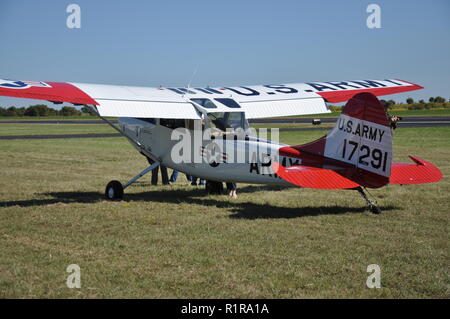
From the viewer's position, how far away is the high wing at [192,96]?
8539 millimetres

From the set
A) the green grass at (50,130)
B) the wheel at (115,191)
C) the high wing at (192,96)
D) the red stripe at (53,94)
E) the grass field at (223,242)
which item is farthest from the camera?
the green grass at (50,130)

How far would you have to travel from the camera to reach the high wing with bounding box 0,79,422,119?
8.54 m

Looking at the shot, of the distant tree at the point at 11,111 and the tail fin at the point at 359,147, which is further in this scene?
the distant tree at the point at 11,111

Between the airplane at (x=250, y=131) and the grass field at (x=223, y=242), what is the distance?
2.26 ft

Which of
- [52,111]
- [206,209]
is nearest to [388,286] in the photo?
[206,209]

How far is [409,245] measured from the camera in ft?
19.9

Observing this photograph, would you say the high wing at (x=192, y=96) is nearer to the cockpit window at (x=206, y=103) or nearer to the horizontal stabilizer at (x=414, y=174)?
the cockpit window at (x=206, y=103)

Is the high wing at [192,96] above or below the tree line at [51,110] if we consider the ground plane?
above

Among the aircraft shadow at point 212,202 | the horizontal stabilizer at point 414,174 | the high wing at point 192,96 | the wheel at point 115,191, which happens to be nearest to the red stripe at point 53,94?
the high wing at point 192,96

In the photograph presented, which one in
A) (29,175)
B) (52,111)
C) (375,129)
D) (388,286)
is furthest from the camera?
(52,111)

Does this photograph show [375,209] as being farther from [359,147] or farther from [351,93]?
[351,93]

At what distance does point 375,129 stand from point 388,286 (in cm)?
287

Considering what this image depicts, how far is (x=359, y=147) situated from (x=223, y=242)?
2.63 metres
